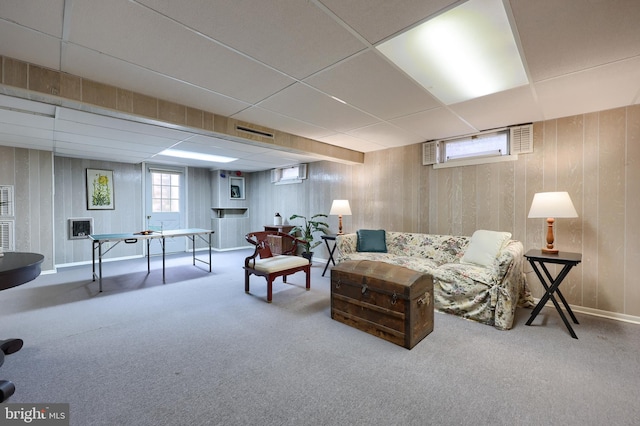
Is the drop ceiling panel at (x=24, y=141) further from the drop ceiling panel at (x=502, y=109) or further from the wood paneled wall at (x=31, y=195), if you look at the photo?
the drop ceiling panel at (x=502, y=109)

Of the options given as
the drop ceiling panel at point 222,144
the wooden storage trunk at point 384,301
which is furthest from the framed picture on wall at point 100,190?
the wooden storage trunk at point 384,301

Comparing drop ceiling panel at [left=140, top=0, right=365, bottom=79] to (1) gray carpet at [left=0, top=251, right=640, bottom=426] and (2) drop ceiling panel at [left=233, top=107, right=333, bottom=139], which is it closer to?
(2) drop ceiling panel at [left=233, top=107, right=333, bottom=139]

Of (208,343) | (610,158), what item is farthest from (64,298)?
(610,158)

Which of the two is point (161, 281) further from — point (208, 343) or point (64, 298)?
point (208, 343)

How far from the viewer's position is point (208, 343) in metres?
2.41

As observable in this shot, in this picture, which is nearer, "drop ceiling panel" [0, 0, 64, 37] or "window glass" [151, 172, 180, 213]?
"drop ceiling panel" [0, 0, 64, 37]

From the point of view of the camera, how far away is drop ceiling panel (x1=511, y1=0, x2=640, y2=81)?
1.48 metres

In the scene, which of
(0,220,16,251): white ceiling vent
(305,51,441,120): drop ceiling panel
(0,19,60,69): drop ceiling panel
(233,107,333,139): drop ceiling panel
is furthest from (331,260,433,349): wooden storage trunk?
(0,220,16,251): white ceiling vent

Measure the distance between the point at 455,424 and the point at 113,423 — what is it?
1.99 m

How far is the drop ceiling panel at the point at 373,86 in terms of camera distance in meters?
2.11

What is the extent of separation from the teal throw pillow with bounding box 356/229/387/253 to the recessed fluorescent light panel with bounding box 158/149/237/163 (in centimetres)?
348

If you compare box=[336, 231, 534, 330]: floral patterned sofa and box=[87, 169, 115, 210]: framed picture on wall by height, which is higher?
box=[87, 169, 115, 210]: framed picture on wall

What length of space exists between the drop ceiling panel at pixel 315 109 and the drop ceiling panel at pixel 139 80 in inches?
16.7

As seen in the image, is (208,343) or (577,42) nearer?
(577,42)
